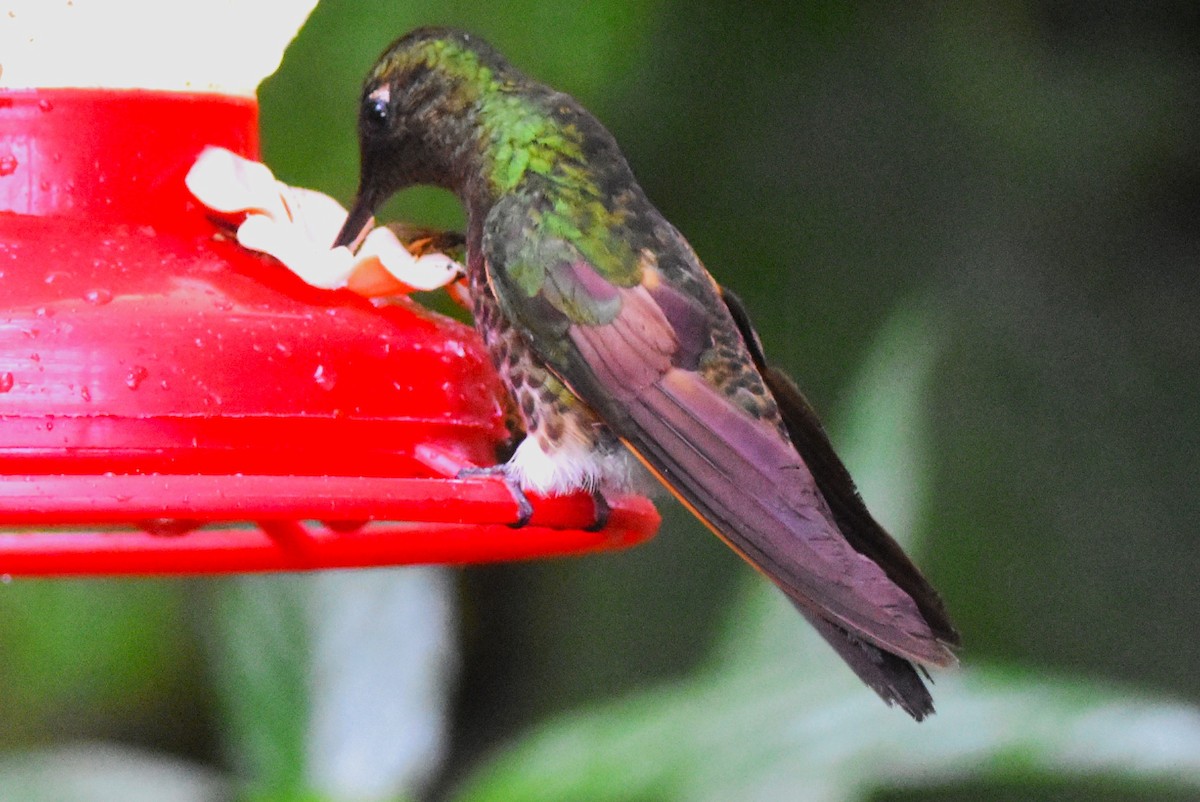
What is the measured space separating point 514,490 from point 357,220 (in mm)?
717

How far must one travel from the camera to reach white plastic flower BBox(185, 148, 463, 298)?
207cm

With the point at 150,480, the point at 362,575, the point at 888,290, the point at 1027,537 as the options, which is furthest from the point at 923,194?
the point at 150,480

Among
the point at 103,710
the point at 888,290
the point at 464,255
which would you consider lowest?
the point at 103,710

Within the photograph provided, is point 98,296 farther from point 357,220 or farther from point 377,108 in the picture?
point 377,108

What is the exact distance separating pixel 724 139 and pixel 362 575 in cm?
196

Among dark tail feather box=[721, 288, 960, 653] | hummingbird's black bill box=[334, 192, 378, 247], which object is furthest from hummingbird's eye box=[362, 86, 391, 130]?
dark tail feather box=[721, 288, 960, 653]

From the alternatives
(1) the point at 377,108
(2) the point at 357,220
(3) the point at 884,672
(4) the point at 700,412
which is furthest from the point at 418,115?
(3) the point at 884,672

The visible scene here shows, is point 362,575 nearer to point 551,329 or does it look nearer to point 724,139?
point 551,329

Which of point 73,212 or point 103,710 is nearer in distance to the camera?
point 73,212

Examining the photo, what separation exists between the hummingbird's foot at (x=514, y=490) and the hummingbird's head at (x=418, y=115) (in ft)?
2.32

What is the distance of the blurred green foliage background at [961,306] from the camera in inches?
191

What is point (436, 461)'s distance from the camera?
1953mm

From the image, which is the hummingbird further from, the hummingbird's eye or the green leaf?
the green leaf

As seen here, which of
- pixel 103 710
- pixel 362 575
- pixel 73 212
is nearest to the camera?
pixel 73 212
